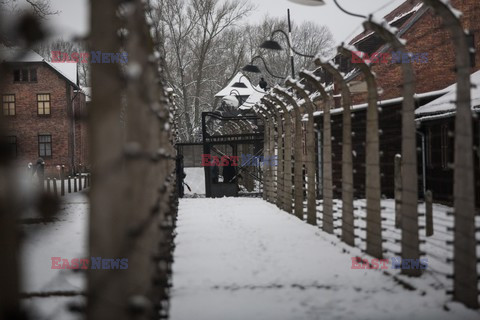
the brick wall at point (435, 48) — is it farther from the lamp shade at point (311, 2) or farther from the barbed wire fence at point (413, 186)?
the lamp shade at point (311, 2)

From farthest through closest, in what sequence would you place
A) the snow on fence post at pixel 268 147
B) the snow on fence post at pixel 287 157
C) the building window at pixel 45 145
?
the building window at pixel 45 145
the snow on fence post at pixel 268 147
the snow on fence post at pixel 287 157

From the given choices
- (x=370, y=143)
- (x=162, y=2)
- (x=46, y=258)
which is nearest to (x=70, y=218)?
(x=46, y=258)

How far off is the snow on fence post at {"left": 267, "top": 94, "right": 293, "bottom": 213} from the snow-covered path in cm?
293

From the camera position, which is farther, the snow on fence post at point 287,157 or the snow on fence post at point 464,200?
the snow on fence post at point 287,157

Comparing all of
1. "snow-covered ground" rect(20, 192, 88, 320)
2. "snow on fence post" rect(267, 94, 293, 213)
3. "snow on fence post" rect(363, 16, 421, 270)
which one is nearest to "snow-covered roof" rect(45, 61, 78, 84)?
"snow on fence post" rect(267, 94, 293, 213)

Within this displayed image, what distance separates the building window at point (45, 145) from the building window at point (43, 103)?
180cm

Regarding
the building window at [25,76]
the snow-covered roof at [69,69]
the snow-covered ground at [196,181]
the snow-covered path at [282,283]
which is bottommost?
the snow-covered ground at [196,181]

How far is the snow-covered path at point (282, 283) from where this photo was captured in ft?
14.0

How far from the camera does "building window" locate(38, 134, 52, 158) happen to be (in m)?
41.3

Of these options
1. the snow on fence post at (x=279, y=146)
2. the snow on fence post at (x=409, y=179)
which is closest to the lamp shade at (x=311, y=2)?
the snow on fence post at (x=409, y=179)

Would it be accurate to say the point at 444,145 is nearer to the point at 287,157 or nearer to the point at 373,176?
the point at 287,157

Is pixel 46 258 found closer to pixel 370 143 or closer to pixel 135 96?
pixel 370 143

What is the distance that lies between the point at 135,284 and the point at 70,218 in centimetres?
1056

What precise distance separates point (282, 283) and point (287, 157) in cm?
678
